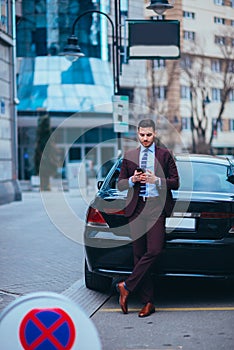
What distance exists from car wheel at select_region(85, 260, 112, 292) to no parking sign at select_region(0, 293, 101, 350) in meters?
3.64

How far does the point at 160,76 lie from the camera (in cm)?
4653

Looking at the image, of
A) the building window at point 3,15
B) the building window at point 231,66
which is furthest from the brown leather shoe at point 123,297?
the building window at point 231,66

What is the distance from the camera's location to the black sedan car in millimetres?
6980

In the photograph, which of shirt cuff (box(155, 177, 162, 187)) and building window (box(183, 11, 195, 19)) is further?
building window (box(183, 11, 195, 19))

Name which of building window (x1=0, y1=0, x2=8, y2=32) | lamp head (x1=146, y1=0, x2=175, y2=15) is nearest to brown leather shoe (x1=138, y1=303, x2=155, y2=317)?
lamp head (x1=146, y1=0, x2=175, y2=15)

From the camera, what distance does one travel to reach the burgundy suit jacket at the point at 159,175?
22.0 feet

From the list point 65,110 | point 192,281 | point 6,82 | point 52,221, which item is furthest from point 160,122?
point 192,281

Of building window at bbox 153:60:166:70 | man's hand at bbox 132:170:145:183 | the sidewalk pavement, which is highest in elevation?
building window at bbox 153:60:166:70

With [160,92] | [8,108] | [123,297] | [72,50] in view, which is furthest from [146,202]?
[160,92]

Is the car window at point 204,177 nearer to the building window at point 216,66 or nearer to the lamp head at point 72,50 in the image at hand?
the lamp head at point 72,50

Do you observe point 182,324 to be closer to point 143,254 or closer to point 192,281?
point 143,254

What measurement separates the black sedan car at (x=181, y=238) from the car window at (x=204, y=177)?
391 millimetres

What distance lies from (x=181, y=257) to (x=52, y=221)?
10606mm

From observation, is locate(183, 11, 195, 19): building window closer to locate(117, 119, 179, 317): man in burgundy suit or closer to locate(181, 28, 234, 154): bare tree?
locate(181, 28, 234, 154): bare tree
